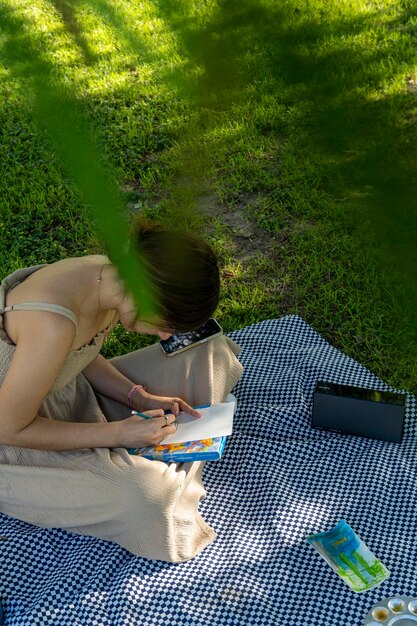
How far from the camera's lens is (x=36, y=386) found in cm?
186

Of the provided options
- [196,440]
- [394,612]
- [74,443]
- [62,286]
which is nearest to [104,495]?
[74,443]

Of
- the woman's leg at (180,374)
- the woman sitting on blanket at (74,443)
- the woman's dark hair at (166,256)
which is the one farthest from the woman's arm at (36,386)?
the woman's dark hair at (166,256)

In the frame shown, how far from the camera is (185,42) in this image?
1.17 feet

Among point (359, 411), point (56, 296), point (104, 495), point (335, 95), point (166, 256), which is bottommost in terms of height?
point (359, 411)

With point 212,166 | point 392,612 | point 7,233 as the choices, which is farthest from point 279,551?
point 7,233

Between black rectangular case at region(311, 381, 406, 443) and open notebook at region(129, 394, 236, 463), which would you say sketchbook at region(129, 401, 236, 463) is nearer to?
open notebook at region(129, 394, 236, 463)

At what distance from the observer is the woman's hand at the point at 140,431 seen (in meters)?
2.01

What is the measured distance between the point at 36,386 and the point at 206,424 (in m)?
0.51

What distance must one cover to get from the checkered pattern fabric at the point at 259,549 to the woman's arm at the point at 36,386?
0.28 meters

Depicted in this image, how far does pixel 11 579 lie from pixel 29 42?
179 cm

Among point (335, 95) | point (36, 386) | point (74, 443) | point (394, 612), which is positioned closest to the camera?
point (335, 95)

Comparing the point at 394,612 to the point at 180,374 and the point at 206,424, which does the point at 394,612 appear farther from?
the point at 180,374

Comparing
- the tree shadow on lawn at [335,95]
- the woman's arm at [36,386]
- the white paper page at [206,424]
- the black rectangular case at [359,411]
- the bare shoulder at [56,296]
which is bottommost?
the black rectangular case at [359,411]

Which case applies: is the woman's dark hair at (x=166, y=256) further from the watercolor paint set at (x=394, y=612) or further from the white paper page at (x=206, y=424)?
the white paper page at (x=206, y=424)
